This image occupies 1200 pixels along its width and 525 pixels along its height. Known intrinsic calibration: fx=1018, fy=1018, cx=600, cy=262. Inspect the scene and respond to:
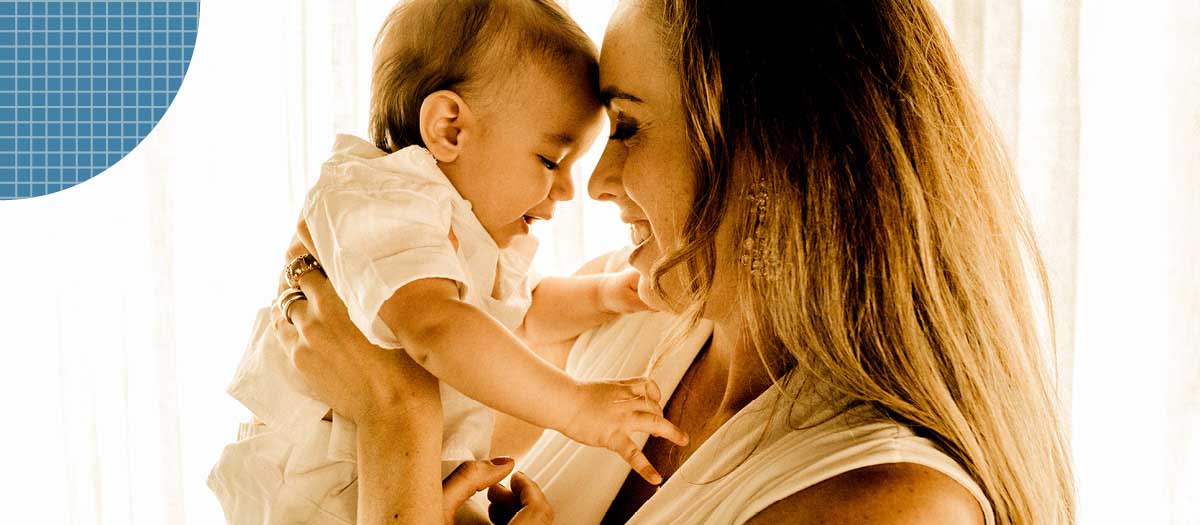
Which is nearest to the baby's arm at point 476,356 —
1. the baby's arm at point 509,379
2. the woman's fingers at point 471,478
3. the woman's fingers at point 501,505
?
the baby's arm at point 509,379

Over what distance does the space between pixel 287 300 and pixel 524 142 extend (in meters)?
0.31

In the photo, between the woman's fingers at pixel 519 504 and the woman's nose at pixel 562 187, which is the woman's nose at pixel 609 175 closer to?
the woman's nose at pixel 562 187

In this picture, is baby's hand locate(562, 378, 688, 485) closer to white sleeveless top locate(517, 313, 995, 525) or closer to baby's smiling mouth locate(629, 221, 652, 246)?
white sleeveless top locate(517, 313, 995, 525)

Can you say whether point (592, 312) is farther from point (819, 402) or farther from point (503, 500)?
point (819, 402)

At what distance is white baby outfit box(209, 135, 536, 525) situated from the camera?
0.95 meters

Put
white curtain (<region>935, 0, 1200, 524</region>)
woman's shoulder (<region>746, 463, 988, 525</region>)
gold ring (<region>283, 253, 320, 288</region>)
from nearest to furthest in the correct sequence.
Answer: woman's shoulder (<region>746, 463, 988, 525</region>), gold ring (<region>283, 253, 320, 288</region>), white curtain (<region>935, 0, 1200, 524</region>)

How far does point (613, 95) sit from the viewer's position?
98 centimetres

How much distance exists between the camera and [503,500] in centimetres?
111

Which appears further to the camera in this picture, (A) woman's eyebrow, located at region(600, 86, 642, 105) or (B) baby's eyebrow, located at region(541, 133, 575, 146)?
(B) baby's eyebrow, located at region(541, 133, 575, 146)

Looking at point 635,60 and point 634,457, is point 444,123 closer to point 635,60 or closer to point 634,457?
point 635,60

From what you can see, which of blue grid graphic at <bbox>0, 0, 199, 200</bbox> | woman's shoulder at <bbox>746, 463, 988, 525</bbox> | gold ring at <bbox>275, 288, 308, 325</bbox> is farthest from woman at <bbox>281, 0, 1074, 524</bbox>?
blue grid graphic at <bbox>0, 0, 199, 200</bbox>

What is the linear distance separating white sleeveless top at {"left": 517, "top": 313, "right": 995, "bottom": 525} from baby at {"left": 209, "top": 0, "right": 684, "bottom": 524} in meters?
0.06

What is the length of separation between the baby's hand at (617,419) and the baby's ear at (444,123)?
0.99ft

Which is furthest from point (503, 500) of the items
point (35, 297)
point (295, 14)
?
point (35, 297)
